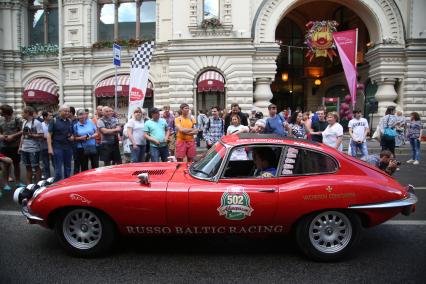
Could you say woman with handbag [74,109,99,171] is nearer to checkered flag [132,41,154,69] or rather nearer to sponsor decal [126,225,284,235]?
sponsor decal [126,225,284,235]

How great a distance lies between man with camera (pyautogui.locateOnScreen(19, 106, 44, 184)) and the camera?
25.7 ft

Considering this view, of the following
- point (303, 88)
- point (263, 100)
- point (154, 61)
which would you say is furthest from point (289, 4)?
point (303, 88)

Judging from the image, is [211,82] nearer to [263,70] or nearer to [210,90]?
[210,90]

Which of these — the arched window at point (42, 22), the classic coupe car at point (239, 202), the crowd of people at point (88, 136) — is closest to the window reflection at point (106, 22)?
the arched window at point (42, 22)

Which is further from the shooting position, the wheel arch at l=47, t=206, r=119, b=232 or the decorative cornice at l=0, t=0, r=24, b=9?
the decorative cornice at l=0, t=0, r=24, b=9

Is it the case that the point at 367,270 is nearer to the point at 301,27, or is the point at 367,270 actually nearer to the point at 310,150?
the point at 310,150

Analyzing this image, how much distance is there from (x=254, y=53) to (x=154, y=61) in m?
5.78

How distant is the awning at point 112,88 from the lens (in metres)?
21.6

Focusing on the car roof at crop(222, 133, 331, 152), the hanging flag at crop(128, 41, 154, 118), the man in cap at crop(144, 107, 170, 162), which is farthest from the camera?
the hanging flag at crop(128, 41, 154, 118)

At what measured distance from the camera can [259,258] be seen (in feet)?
14.7

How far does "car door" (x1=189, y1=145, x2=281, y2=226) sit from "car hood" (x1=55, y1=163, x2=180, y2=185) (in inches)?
20.2

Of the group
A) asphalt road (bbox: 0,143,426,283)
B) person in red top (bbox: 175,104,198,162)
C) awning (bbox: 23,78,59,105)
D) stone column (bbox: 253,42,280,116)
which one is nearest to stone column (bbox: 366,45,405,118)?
stone column (bbox: 253,42,280,116)

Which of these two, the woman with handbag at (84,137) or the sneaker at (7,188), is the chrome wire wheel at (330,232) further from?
the sneaker at (7,188)

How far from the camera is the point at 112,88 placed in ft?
71.2
